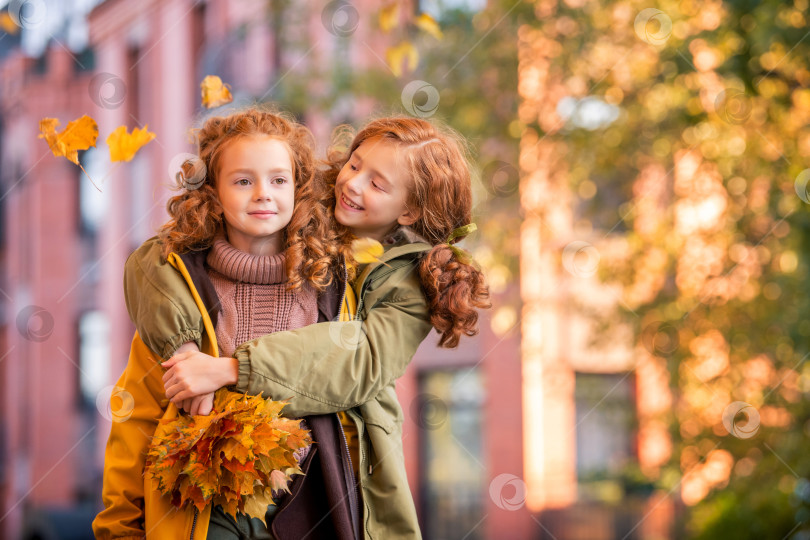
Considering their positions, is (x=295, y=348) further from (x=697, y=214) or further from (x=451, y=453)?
(x=451, y=453)

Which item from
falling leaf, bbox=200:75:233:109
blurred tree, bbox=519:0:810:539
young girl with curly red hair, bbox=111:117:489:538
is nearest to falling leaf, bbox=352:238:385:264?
young girl with curly red hair, bbox=111:117:489:538

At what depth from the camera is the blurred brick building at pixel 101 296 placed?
36.4 ft

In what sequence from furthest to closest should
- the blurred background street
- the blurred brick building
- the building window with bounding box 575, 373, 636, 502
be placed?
the blurred brick building → the building window with bounding box 575, 373, 636, 502 → the blurred background street

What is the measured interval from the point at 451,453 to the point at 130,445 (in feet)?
32.5

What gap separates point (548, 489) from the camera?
11.1 metres

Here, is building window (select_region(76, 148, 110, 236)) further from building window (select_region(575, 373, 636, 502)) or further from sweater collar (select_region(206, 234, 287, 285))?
sweater collar (select_region(206, 234, 287, 285))

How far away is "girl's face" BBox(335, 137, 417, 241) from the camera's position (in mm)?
2139

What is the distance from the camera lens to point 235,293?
2074 mm

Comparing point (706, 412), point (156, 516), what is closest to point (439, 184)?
point (156, 516)

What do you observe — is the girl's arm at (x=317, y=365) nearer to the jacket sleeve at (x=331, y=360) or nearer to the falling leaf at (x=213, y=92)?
the jacket sleeve at (x=331, y=360)

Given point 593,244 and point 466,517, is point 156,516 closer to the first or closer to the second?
point 593,244

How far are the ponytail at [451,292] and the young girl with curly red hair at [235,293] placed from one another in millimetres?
215

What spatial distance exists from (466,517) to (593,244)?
15.7 ft

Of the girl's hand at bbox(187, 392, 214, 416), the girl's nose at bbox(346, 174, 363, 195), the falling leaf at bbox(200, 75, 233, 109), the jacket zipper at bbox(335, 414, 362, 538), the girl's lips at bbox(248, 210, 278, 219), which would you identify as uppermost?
the falling leaf at bbox(200, 75, 233, 109)
